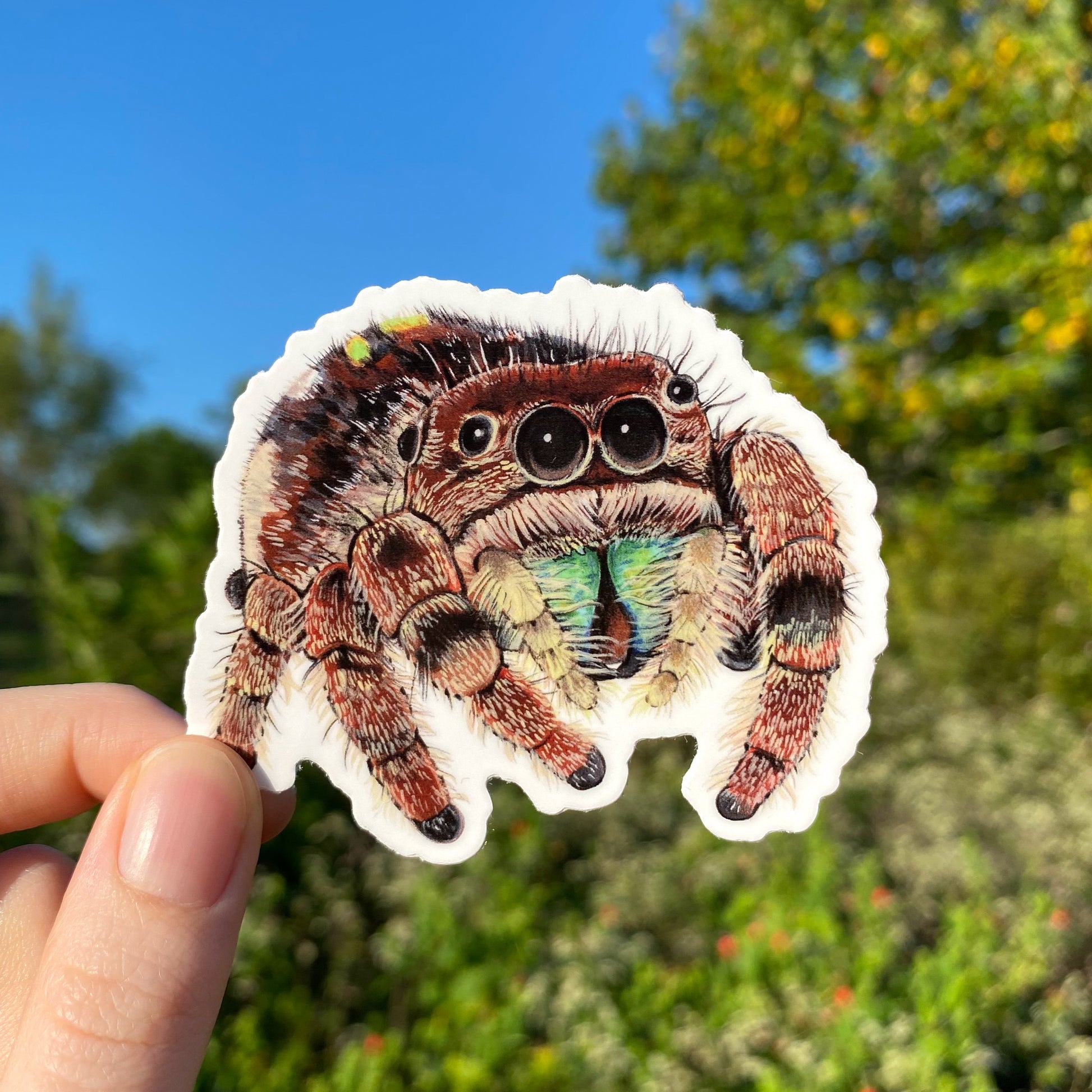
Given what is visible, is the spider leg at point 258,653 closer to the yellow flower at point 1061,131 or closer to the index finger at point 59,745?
the index finger at point 59,745

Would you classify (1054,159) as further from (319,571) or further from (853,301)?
(319,571)

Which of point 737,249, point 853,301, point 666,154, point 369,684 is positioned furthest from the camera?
point 666,154

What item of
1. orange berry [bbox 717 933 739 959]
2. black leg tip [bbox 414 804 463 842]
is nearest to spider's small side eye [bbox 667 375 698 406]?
black leg tip [bbox 414 804 463 842]

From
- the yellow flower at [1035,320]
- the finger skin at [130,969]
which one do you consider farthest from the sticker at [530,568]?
the yellow flower at [1035,320]

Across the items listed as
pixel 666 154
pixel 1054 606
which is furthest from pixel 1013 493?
pixel 666 154

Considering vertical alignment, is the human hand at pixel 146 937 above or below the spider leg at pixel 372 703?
below

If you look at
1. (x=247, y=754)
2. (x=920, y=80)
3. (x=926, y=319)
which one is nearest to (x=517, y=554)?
(x=247, y=754)

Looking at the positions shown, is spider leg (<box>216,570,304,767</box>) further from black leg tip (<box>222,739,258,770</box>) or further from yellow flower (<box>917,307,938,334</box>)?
yellow flower (<box>917,307,938,334</box>)
